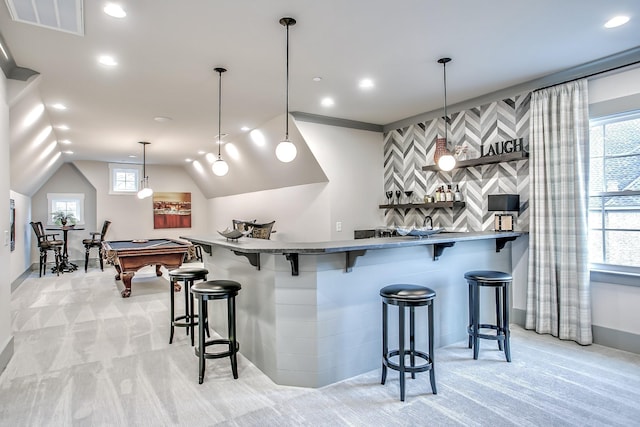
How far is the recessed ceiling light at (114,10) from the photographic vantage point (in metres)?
2.55

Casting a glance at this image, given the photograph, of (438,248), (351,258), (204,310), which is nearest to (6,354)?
(204,310)

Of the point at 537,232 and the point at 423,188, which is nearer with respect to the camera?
the point at 537,232

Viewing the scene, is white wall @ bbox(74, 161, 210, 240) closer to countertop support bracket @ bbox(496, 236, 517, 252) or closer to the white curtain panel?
countertop support bracket @ bbox(496, 236, 517, 252)

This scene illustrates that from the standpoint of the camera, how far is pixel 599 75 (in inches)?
142

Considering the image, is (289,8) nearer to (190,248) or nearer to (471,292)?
(471,292)

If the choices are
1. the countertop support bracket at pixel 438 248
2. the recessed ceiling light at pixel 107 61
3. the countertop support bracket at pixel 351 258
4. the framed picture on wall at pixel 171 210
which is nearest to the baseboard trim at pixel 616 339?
the countertop support bracket at pixel 438 248

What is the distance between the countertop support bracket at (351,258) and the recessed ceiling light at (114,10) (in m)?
2.44

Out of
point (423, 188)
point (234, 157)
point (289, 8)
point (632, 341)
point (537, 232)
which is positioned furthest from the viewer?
point (234, 157)

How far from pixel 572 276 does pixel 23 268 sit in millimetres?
9981

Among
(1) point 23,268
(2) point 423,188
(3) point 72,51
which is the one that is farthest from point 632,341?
(1) point 23,268

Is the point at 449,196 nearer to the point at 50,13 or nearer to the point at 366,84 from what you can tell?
the point at 366,84

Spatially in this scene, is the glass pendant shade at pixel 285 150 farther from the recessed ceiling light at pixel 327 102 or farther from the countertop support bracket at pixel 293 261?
the recessed ceiling light at pixel 327 102

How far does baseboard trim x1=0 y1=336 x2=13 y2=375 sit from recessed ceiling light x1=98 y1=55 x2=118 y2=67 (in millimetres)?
2755

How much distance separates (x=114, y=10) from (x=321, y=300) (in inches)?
103
